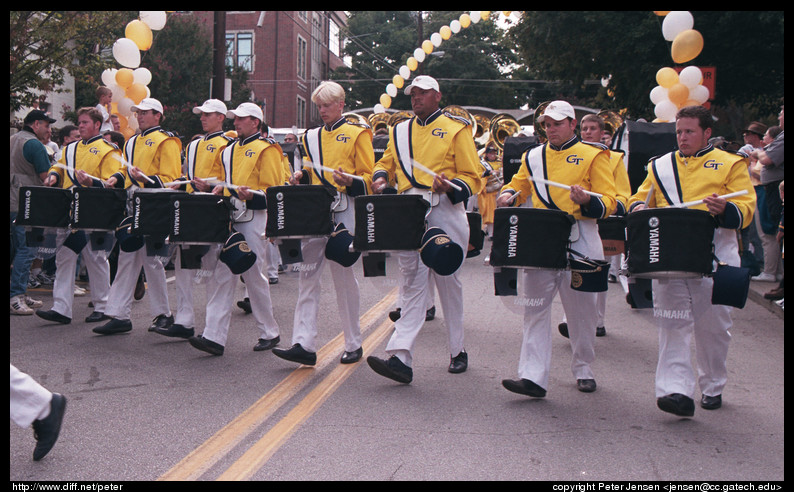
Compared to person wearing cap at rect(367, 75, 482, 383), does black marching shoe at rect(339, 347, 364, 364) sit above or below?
below

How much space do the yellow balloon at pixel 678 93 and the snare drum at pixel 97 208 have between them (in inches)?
395

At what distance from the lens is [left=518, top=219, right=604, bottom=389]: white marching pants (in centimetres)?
653

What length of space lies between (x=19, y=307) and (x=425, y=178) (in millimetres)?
5615

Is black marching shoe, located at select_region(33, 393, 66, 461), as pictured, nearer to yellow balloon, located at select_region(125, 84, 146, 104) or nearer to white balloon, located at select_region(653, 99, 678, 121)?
yellow balloon, located at select_region(125, 84, 146, 104)

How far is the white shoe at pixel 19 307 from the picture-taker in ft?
33.3

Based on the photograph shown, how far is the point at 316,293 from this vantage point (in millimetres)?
7594

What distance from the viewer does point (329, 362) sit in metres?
7.84

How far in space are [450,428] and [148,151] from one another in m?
4.87

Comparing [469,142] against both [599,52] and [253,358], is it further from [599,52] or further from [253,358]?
[599,52]

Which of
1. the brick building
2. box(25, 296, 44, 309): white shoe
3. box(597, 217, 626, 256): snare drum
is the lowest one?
box(25, 296, 44, 309): white shoe

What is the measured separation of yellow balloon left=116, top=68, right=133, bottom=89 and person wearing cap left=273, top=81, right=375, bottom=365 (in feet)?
25.9

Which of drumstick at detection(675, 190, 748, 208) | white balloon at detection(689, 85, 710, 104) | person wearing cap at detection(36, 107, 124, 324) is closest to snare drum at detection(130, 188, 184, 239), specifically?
person wearing cap at detection(36, 107, 124, 324)

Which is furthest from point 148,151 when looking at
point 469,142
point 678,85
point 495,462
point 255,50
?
point 255,50

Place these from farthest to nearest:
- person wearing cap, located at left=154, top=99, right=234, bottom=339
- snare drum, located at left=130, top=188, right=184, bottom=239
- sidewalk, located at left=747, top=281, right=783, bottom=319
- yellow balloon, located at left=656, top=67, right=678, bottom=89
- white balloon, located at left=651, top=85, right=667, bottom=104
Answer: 1. white balloon, located at left=651, top=85, right=667, bottom=104
2. yellow balloon, located at left=656, top=67, right=678, bottom=89
3. sidewalk, located at left=747, top=281, right=783, bottom=319
4. person wearing cap, located at left=154, top=99, right=234, bottom=339
5. snare drum, located at left=130, top=188, right=184, bottom=239
